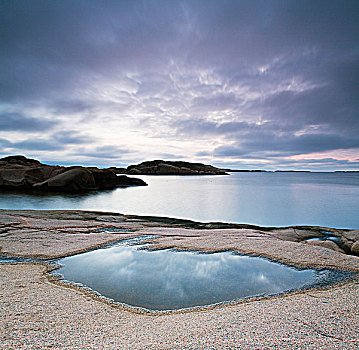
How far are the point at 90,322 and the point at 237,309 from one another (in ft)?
5.52

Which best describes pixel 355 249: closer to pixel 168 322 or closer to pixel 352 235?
pixel 352 235

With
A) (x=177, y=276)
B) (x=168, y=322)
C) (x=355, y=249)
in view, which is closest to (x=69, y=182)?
(x=177, y=276)

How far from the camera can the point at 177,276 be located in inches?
167

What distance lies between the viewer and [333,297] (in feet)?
11.2

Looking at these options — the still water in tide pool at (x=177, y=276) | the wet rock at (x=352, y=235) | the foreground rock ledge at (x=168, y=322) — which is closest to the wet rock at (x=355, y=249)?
the wet rock at (x=352, y=235)

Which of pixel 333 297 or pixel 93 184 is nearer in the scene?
pixel 333 297

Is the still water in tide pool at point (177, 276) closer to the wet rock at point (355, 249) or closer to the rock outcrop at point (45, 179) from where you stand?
the wet rock at point (355, 249)

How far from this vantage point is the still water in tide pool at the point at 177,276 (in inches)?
139

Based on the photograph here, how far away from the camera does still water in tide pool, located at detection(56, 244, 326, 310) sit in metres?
3.53

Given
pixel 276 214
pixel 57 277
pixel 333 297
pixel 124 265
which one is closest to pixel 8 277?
pixel 57 277

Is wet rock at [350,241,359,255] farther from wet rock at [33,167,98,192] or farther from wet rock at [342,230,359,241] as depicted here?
wet rock at [33,167,98,192]

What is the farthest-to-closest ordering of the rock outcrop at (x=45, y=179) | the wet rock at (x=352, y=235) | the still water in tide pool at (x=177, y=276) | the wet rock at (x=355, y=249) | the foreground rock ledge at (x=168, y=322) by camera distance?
the rock outcrop at (x=45, y=179)
the wet rock at (x=352, y=235)
the wet rock at (x=355, y=249)
the still water in tide pool at (x=177, y=276)
the foreground rock ledge at (x=168, y=322)

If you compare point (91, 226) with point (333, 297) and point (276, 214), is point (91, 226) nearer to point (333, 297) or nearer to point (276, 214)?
point (333, 297)

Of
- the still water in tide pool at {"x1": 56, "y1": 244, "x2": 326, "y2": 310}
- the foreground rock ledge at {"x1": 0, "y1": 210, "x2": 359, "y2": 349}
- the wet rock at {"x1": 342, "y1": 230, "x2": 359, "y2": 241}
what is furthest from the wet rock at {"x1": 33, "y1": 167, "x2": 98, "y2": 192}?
the wet rock at {"x1": 342, "y1": 230, "x2": 359, "y2": 241}
